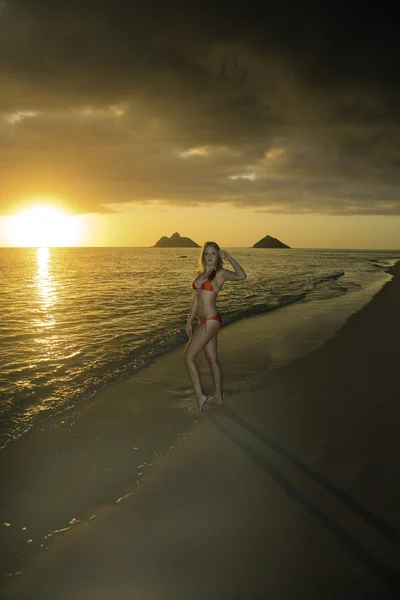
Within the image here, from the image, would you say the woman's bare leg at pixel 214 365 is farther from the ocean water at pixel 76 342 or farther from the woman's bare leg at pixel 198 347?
the ocean water at pixel 76 342

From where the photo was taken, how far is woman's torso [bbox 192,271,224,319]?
5598 millimetres

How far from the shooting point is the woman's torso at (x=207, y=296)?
5598 mm

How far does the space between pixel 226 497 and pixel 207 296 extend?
294 cm

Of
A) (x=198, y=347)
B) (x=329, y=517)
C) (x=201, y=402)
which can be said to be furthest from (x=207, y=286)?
(x=329, y=517)

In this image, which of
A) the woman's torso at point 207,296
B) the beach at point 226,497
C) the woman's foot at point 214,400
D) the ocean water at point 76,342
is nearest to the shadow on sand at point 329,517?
the beach at point 226,497

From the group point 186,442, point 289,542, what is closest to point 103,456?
point 186,442

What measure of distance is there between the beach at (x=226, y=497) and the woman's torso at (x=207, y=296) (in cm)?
161

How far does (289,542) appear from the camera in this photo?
2936mm

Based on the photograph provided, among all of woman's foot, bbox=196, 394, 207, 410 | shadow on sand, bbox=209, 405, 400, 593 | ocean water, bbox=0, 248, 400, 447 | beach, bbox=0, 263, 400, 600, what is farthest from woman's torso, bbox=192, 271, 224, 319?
ocean water, bbox=0, 248, 400, 447

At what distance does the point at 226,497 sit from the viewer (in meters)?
3.52

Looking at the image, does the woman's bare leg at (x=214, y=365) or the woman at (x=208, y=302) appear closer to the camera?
the woman at (x=208, y=302)

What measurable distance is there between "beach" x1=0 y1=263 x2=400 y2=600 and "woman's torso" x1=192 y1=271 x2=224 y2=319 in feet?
5.27

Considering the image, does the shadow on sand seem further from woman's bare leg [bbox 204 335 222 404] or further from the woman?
the woman

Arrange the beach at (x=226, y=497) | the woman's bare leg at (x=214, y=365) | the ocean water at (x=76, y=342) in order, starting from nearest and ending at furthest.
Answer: the beach at (x=226, y=497), the woman's bare leg at (x=214, y=365), the ocean water at (x=76, y=342)
